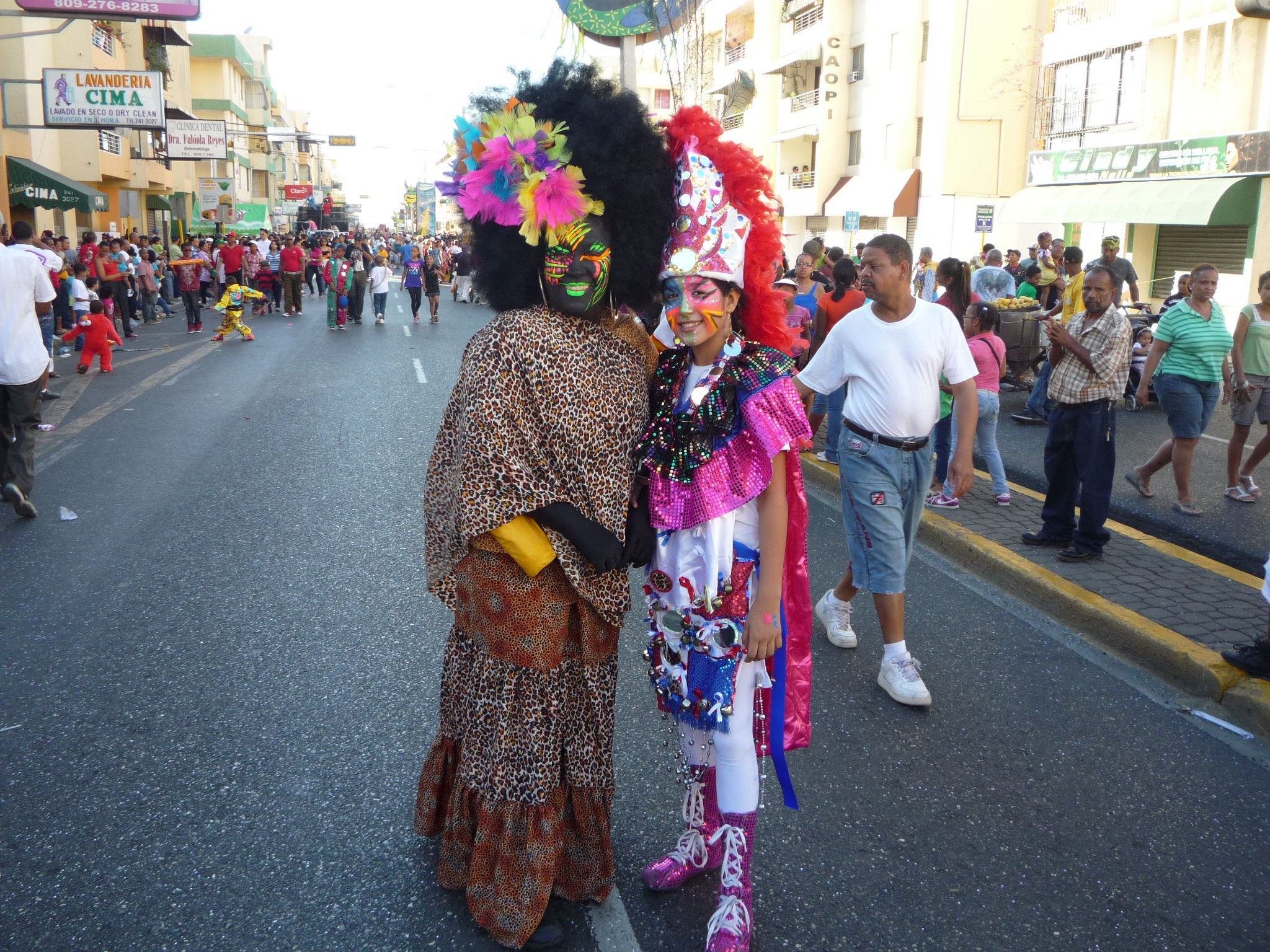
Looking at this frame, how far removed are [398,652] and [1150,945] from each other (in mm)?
3058

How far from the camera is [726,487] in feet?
8.01

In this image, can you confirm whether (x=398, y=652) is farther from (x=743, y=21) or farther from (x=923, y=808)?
(x=743, y=21)

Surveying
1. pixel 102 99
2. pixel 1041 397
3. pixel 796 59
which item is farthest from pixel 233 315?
pixel 796 59

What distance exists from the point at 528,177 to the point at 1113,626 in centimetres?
386

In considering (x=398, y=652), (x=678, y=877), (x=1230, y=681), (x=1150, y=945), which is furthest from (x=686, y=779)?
(x=1230, y=681)

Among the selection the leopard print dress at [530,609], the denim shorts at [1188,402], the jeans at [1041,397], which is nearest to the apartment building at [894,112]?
the jeans at [1041,397]

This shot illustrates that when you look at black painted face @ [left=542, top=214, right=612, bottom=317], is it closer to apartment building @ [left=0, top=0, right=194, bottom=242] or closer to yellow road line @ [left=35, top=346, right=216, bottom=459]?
yellow road line @ [left=35, top=346, right=216, bottom=459]

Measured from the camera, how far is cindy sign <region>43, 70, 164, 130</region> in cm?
1956

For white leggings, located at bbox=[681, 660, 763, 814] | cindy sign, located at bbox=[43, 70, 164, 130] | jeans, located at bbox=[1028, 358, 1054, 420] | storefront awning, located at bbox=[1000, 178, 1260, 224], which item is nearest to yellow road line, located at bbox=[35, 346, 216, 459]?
cindy sign, located at bbox=[43, 70, 164, 130]

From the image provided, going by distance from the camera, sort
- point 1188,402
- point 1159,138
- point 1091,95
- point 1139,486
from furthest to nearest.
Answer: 1. point 1091,95
2. point 1159,138
3. point 1139,486
4. point 1188,402

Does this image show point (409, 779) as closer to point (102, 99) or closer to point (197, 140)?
point (102, 99)

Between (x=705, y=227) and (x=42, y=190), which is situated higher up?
(x=42, y=190)

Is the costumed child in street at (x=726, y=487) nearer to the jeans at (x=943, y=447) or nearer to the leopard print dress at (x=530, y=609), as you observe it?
the leopard print dress at (x=530, y=609)

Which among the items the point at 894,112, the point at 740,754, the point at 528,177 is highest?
the point at 894,112
